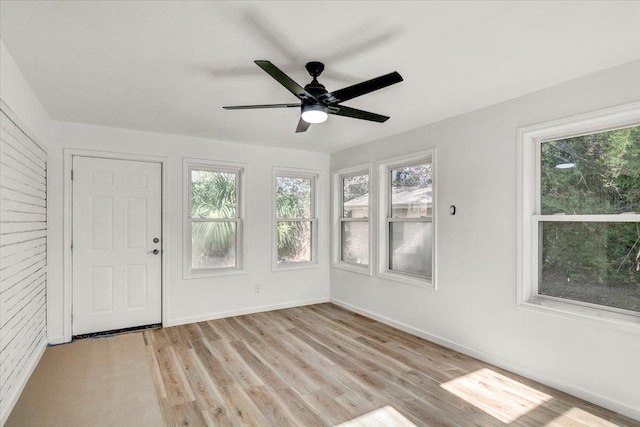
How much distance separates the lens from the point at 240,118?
12.0 feet

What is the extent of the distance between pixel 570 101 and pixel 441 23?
57.8 inches

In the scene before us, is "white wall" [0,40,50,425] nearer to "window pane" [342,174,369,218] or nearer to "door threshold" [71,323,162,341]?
"door threshold" [71,323,162,341]

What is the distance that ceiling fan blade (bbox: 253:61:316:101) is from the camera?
1.91 metres

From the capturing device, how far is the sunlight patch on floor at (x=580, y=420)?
228 centimetres

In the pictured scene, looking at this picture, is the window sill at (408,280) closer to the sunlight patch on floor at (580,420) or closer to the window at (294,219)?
the window at (294,219)

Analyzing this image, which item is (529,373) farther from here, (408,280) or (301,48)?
(301,48)

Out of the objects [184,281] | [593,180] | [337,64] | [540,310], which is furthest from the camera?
[184,281]

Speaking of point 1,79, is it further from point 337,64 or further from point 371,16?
point 371,16

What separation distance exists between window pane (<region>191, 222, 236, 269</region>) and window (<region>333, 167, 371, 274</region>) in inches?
62.5

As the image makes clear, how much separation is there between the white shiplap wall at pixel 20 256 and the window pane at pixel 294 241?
281cm

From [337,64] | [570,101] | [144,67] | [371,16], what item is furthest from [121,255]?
[570,101]

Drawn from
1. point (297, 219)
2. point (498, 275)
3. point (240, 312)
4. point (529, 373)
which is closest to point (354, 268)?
point (297, 219)

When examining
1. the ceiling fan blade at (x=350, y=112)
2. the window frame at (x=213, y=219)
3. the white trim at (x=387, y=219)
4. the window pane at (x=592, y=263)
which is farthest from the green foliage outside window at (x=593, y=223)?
the window frame at (x=213, y=219)

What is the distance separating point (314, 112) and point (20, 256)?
2.51 meters
